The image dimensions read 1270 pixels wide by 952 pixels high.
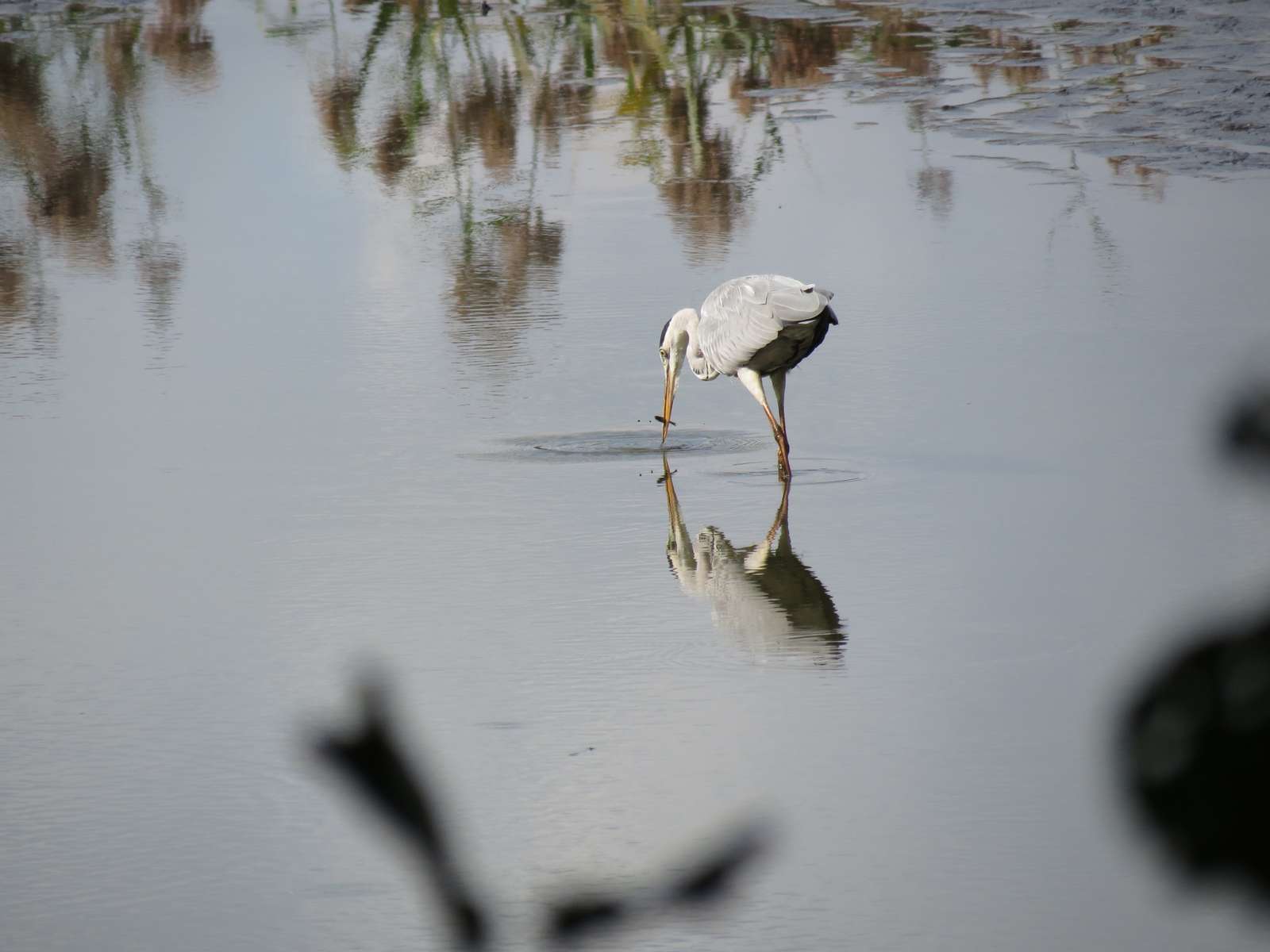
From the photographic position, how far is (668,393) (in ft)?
26.0

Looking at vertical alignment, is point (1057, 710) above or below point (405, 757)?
below

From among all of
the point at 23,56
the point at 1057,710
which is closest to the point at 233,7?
the point at 23,56

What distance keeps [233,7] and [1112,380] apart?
15.8 metres

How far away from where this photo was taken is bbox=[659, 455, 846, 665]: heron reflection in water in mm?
5355

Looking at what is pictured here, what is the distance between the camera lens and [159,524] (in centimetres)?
643

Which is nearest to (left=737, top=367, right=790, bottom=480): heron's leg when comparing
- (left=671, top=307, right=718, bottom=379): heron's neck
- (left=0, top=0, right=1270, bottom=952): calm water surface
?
(left=0, top=0, right=1270, bottom=952): calm water surface

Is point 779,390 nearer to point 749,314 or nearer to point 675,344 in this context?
point 749,314

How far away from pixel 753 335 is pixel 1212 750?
7.17 m

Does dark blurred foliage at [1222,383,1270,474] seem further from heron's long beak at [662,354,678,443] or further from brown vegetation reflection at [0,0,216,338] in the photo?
brown vegetation reflection at [0,0,216,338]

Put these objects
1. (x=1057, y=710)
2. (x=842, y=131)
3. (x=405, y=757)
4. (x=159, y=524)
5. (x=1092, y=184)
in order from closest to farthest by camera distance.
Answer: (x=405, y=757) < (x=1057, y=710) < (x=159, y=524) < (x=1092, y=184) < (x=842, y=131)

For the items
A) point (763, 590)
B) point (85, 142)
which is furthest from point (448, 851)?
point (85, 142)

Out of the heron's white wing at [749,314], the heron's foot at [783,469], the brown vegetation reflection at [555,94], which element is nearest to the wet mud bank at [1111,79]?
the brown vegetation reflection at [555,94]

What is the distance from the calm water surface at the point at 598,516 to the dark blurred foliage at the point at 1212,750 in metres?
0.02

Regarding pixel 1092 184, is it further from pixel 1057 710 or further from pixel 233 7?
pixel 233 7
